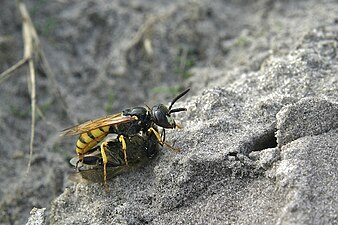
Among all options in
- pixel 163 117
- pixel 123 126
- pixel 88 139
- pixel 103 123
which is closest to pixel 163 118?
pixel 163 117

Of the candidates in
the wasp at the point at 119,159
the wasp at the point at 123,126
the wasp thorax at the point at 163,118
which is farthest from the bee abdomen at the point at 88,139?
the wasp thorax at the point at 163,118

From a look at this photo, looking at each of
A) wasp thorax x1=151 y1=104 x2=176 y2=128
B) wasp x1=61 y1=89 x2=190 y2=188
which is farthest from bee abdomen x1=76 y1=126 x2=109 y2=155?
wasp thorax x1=151 y1=104 x2=176 y2=128

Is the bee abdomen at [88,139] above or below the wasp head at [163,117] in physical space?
below

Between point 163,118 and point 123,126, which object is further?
point 123,126

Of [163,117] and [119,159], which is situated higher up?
[163,117]

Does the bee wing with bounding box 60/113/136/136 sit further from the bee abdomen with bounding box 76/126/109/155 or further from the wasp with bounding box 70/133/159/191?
the wasp with bounding box 70/133/159/191

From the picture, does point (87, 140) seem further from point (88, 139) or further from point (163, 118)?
point (163, 118)

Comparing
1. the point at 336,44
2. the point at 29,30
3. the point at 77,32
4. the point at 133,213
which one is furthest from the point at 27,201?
the point at 336,44

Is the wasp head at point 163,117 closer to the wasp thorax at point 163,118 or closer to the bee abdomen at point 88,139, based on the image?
the wasp thorax at point 163,118

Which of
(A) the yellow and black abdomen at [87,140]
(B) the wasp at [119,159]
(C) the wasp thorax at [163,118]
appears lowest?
(B) the wasp at [119,159]
